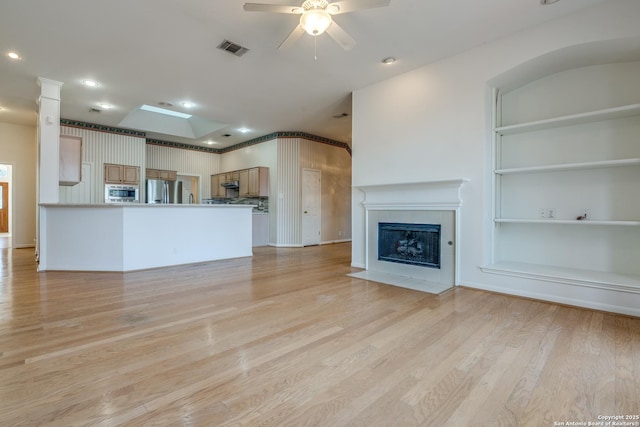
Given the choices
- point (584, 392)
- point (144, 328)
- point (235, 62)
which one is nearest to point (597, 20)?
point (584, 392)

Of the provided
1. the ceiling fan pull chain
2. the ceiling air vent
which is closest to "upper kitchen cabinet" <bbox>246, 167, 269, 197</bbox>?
the ceiling air vent

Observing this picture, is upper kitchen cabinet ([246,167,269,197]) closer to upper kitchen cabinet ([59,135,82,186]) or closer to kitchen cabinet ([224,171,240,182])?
kitchen cabinet ([224,171,240,182])

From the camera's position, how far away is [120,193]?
7625 millimetres

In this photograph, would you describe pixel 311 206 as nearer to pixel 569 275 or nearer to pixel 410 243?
pixel 410 243

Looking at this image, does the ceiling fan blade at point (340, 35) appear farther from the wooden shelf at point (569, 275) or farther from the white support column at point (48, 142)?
the white support column at point (48, 142)

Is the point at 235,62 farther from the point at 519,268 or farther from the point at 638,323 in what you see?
the point at 638,323

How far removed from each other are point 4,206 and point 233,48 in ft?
46.8

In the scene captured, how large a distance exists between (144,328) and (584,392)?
116 inches

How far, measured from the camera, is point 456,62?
→ 385 cm

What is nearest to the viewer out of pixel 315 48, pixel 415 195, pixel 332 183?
pixel 315 48

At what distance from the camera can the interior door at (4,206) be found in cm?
1175

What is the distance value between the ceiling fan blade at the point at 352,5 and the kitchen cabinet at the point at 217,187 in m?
7.51

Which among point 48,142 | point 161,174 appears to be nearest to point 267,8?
point 48,142

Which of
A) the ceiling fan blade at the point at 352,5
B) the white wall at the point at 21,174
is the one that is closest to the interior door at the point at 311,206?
the ceiling fan blade at the point at 352,5
